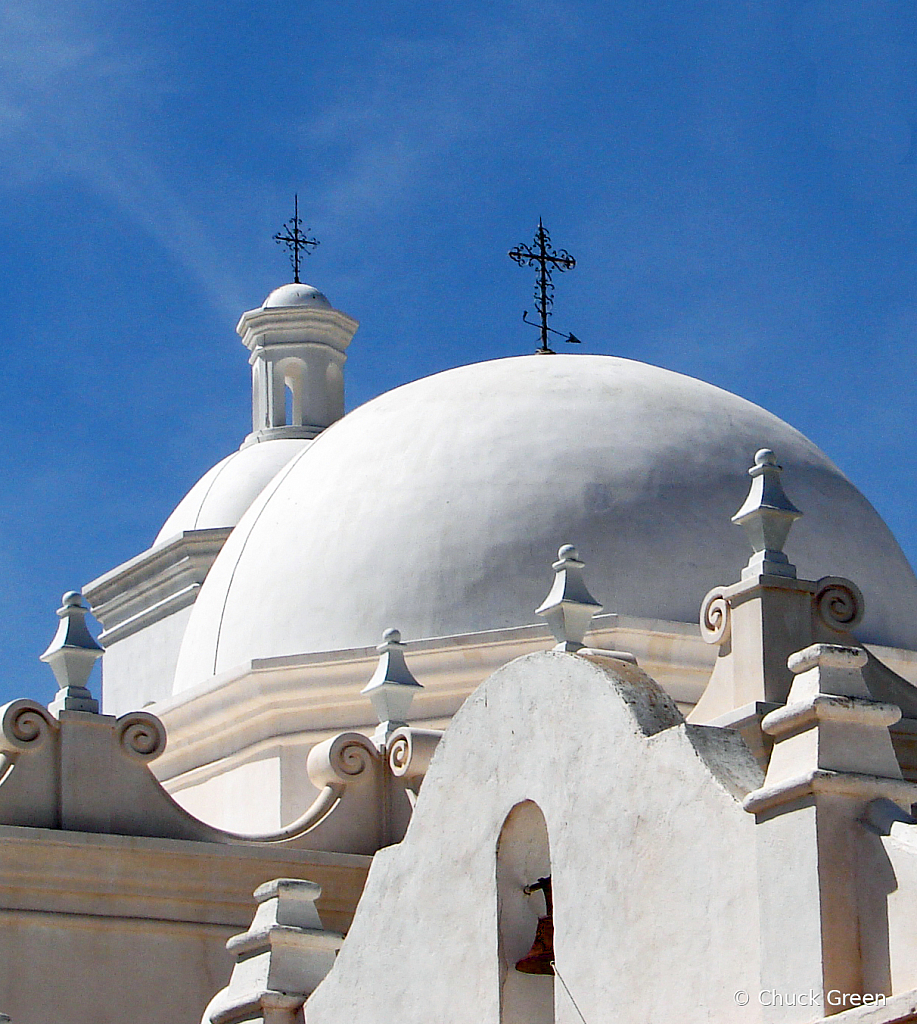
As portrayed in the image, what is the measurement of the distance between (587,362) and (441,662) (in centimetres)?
385

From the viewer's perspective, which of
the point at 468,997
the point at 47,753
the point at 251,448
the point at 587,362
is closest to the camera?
the point at 468,997

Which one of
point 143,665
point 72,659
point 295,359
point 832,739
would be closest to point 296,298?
point 295,359

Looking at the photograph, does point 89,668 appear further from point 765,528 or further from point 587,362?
point 587,362

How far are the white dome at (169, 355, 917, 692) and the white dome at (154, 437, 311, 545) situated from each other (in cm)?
482

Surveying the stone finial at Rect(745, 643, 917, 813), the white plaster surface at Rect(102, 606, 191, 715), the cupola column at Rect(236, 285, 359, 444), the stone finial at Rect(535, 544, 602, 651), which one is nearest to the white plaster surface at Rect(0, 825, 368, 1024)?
the stone finial at Rect(535, 544, 602, 651)

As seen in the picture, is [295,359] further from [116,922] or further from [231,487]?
[116,922]

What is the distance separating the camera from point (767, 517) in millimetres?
13680

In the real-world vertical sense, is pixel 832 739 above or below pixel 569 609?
below

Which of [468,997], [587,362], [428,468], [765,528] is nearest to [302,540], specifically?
[428,468]

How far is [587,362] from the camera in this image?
20.6 meters

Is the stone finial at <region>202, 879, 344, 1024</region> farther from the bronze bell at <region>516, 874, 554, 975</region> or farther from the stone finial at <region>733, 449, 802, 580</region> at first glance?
the stone finial at <region>733, 449, 802, 580</region>

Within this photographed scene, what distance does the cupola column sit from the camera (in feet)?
86.5

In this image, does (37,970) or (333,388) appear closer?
(37,970)

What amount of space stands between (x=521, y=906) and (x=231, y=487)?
49.5 feet
